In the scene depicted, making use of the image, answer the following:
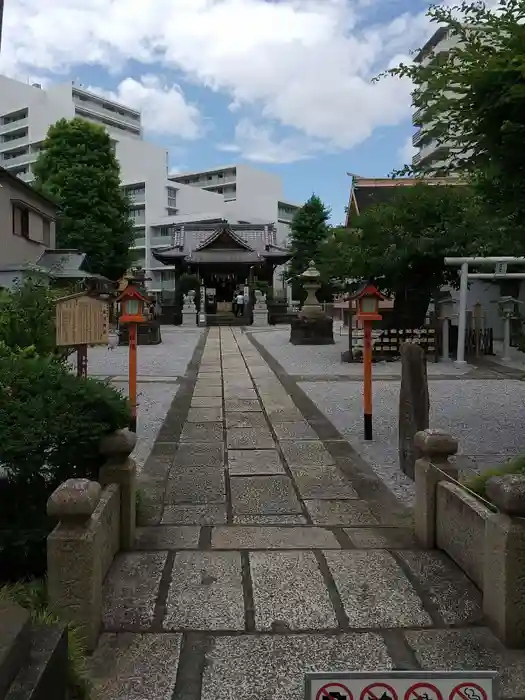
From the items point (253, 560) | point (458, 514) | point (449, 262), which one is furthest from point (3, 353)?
point (449, 262)

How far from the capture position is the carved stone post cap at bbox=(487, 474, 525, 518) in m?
3.04

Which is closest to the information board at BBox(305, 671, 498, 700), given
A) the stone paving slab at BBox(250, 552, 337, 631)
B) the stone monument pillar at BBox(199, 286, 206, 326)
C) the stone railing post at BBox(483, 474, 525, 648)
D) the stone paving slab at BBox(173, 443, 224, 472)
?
the stone railing post at BBox(483, 474, 525, 648)

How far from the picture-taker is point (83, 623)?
303 centimetres

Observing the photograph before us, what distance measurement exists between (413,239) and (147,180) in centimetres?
5295

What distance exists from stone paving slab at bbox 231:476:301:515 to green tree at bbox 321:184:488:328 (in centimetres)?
1060

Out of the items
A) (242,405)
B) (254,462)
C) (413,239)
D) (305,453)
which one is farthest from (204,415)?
(413,239)

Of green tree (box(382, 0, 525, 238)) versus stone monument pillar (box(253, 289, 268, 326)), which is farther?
stone monument pillar (box(253, 289, 268, 326))

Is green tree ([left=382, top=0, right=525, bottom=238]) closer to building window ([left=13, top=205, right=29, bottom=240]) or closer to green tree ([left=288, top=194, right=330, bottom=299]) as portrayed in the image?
building window ([left=13, top=205, right=29, bottom=240])

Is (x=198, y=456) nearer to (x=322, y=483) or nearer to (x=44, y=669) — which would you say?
(x=322, y=483)

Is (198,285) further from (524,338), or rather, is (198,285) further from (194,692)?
(194,692)

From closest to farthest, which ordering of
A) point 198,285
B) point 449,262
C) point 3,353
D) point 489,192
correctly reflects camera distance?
point 3,353 < point 489,192 < point 449,262 < point 198,285

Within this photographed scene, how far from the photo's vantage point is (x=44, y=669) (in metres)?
2.15

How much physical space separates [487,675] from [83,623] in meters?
1.96

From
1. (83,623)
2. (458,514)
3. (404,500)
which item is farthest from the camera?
(404,500)
